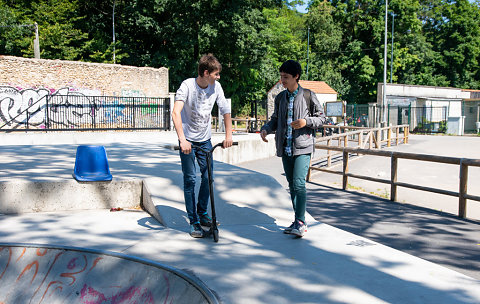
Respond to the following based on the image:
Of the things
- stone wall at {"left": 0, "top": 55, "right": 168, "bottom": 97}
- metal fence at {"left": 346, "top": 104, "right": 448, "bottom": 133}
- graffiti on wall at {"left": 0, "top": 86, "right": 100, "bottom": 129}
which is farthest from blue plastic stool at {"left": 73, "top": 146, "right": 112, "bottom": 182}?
metal fence at {"left": 346, "top": 104, "right": 448, "bottom": 133}

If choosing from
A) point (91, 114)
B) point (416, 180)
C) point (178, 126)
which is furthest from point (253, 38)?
point (178, 126)

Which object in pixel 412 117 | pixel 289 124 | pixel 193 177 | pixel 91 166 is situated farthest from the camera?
pixel 412 117

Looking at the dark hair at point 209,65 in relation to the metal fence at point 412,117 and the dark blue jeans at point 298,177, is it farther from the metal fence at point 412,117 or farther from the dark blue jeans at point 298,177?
the metal fence at point 412,117

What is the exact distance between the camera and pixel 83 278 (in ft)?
12.2

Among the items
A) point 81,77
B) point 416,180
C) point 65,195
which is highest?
point 81,77

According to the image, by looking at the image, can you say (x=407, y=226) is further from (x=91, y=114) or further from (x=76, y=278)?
(x=91, y=114)

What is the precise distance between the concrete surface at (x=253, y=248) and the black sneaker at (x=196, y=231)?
0.10m

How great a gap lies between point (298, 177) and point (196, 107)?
4.16 feet

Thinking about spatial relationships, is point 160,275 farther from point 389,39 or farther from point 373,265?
point 389,39

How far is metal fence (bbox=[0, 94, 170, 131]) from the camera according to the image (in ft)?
65.5

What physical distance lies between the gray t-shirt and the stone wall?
1985cm

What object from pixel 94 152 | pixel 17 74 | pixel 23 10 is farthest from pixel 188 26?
pixel 94 152

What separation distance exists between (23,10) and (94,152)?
96.8ft

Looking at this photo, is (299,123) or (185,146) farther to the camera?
(299,123)
